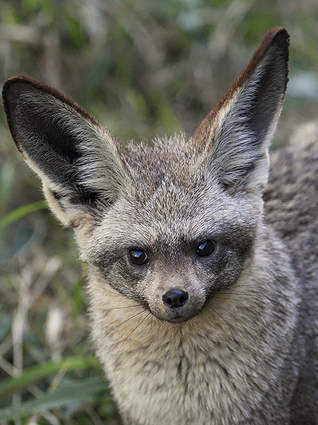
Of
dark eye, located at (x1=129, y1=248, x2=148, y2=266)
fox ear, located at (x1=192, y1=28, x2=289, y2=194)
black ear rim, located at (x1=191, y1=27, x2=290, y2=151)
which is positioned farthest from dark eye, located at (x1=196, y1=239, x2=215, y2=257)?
black ear rim, located at (x1=191, y1=27, x2=290, y2=151)

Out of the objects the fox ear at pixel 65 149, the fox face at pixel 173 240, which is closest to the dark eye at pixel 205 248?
the fox face at pixel 173 240

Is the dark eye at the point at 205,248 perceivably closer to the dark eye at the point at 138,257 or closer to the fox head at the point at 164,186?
the fox head at the point at 164,186

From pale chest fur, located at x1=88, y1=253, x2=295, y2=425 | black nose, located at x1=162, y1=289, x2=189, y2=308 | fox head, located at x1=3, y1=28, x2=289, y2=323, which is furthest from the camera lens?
pale chest fur, located at x1=88, y1=253, x2=295, y2=425

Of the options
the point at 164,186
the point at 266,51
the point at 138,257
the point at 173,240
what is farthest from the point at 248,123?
the point at 138,257

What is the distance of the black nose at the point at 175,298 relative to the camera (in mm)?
2756

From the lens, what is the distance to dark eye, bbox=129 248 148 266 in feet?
9.87

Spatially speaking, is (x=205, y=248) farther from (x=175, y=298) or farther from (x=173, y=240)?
(x=175, y=298)

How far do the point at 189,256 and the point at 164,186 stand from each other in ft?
1.38

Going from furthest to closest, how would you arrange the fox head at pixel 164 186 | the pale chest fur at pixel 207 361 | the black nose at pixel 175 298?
1. the pale chest fur at pixel 207 361
2. the fox head at pixel 164 186
3. the black nose at pixel 175 298

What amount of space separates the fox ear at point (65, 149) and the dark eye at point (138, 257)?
38 cm

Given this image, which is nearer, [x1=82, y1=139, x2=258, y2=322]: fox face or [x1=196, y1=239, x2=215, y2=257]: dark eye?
[x1=82, y1=139, x2=258, y2=322]: fox face

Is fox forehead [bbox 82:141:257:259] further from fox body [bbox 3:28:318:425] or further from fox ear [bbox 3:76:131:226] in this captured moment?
fox ear [bbox 3:76:131:226]

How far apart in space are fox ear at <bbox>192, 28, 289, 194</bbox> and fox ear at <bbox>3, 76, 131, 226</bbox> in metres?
0.54

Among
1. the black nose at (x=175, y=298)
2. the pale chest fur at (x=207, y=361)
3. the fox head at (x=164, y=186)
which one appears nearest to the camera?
the black nose at (x=175, y=298)
